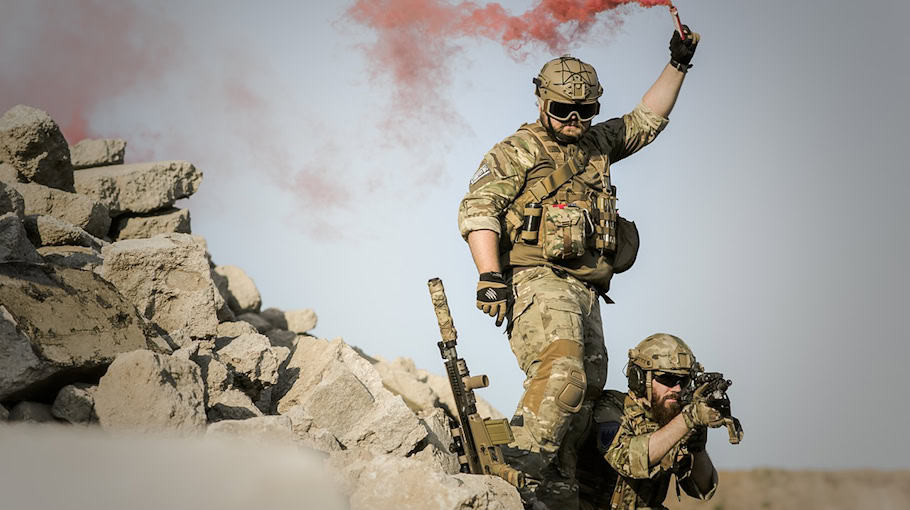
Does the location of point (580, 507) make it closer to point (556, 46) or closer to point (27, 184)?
point (556, 46)

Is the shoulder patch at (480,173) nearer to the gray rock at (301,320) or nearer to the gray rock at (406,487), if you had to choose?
the gray rock at (406,487)

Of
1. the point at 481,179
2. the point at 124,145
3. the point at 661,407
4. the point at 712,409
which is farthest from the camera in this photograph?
the point at 124,145

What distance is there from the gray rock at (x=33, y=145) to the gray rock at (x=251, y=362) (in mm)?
3118

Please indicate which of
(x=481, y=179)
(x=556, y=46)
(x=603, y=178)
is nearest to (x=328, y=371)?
(x=481, y=179)

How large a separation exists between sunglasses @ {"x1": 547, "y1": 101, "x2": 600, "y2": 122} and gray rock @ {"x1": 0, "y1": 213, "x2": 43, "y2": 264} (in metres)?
3.79

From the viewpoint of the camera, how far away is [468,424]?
6.79 meters

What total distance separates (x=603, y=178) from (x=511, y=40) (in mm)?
1621

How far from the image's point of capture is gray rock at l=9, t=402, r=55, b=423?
5.83 m

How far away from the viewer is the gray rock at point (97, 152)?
1145cm

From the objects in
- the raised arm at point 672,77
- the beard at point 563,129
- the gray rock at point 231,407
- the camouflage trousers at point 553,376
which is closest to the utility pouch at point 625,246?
the camouflage trousers at point 553,376

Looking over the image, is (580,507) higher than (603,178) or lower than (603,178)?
lower

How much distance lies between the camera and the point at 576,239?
718cm

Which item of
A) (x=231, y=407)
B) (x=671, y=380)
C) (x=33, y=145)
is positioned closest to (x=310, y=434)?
(x=231, y=407)

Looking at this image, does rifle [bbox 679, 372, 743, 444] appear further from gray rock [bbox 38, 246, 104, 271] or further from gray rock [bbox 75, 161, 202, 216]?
gray rock [bbox 75, 161, 202, 216]
